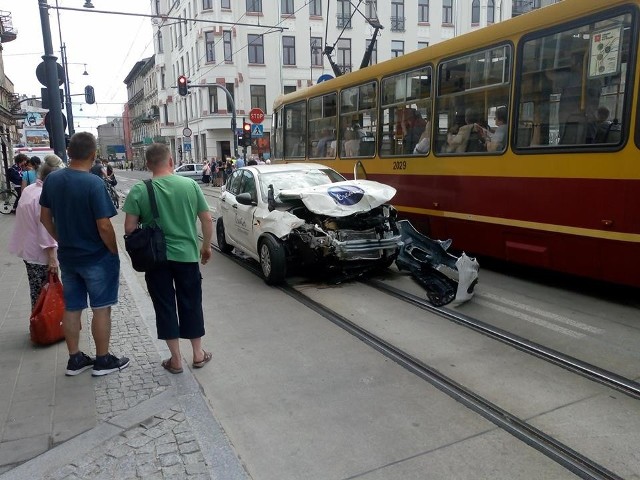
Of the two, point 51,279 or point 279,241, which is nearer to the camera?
point 51,279

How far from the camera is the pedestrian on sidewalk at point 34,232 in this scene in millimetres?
4684

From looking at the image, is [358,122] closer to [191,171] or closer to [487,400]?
[487,400]

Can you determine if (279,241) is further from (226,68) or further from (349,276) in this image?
(226,68)

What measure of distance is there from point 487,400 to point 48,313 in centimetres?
382

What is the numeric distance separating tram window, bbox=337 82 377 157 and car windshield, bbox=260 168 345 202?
5.39 ft

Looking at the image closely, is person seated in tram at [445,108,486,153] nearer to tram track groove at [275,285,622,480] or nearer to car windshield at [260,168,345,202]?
car windshield at [260,168,345,202]

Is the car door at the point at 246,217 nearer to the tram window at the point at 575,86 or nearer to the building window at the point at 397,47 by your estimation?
the tram window at the point at 575,86

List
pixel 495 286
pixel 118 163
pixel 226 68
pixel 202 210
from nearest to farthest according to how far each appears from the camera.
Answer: pixel 202 210, pixel 495 286, pixel 226 68, pixel 118 163

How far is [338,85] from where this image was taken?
1070 cm

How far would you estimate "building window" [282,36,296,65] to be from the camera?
40688 millimetres

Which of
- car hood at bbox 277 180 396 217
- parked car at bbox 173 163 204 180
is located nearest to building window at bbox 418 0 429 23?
parked car at bbox 173 163 204 180

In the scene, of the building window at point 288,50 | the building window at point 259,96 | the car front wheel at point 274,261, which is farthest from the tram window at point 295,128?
the building window at point 288,50

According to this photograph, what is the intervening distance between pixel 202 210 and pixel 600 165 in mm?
4324

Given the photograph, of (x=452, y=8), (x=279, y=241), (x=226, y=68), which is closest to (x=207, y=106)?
(x=226, y=68)
